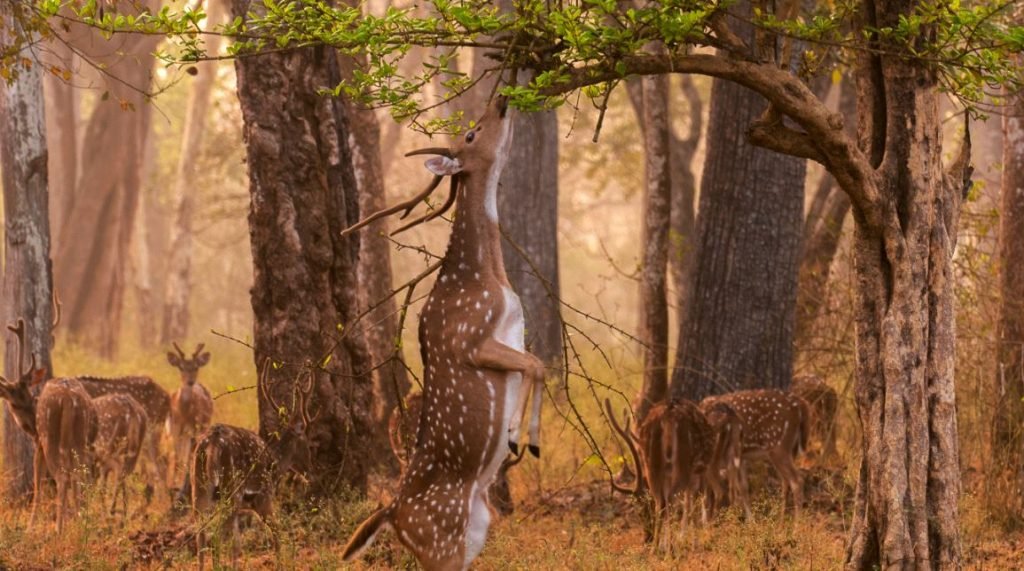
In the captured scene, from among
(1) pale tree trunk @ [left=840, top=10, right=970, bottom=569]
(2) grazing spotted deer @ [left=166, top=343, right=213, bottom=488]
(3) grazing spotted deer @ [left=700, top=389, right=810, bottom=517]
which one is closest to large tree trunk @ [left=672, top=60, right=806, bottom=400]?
(3) grazing spotted deer @ [left=700, top=389, right=810, bottom=517]

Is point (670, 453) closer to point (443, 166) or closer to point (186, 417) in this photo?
point (443, 166)

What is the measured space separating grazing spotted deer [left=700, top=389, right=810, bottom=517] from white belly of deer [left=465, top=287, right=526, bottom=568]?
368 cm

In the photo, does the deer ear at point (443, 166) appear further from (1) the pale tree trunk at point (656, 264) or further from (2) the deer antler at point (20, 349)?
(1) the pale tree trunk at point (656, 264)

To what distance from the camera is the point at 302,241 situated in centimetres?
988

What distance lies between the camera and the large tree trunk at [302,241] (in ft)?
32.2

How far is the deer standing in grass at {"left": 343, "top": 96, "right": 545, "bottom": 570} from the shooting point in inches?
269

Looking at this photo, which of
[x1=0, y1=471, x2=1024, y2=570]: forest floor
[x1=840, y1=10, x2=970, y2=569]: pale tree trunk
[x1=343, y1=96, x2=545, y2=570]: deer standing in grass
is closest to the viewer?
[x1=343, y1=96, x2=545, y2=570]: deer standing in grass

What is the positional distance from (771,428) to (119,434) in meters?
5.07

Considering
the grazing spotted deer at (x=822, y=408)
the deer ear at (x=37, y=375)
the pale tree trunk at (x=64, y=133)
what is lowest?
the grazing spotted deer at (x=822, y=408)

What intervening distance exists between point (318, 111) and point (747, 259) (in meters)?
4.01

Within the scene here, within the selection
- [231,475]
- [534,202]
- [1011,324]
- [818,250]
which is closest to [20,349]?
[231,475]

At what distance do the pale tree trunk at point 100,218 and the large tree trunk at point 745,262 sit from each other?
14769mm

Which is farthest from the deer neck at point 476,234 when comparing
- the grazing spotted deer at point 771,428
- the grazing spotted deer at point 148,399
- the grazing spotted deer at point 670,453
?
the grazing spotted deer at point 148,399

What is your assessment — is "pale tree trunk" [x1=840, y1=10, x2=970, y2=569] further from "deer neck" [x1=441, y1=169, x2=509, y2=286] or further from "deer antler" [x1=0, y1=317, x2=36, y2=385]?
"deer antler" [x1=0, y1=317, x2=36, y2=385]
